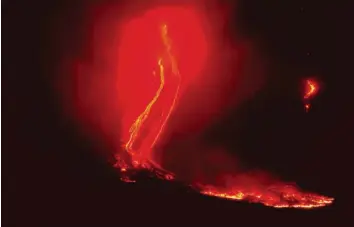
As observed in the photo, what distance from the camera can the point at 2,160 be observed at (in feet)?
10.3

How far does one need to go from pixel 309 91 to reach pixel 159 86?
2.72ft

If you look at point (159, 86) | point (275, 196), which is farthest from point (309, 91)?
point (159, 86)

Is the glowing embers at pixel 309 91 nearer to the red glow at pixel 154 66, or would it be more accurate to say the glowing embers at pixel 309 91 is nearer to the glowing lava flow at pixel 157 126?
the red glow at pixel 154 66

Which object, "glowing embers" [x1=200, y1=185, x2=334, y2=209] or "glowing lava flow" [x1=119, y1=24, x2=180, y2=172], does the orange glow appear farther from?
"glowing lava flow" [x1=119, y1=24, x2=180, y2=172]

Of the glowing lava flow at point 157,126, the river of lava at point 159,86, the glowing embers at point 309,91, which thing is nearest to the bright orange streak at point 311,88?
the glowing embers at point 309,91

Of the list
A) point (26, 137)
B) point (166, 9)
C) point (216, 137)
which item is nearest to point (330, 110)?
point (216, 137)

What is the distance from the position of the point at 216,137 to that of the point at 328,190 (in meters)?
0.67

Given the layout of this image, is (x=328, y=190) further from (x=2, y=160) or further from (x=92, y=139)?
(x=2, y=160)

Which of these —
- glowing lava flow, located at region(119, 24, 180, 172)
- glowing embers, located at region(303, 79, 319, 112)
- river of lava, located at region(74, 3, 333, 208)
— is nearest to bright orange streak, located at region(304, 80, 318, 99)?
glowing embers, located at region(303, 79, 319, 112)

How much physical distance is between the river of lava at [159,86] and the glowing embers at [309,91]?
46cm

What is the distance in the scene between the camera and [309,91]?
10.2 ft

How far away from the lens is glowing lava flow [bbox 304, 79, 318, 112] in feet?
10.1

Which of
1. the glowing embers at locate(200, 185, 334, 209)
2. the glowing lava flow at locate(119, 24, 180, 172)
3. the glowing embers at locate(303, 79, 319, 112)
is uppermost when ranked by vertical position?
the glowing embers at locate(303, 79, 319, 112)

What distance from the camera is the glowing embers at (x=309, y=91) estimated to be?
3090 mm
